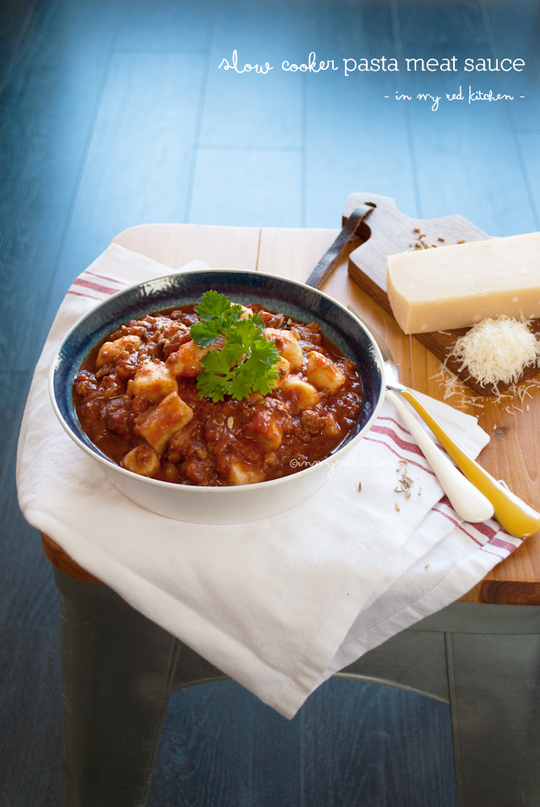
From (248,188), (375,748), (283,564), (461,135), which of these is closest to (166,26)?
(248,188)

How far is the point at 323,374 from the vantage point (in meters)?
1.08

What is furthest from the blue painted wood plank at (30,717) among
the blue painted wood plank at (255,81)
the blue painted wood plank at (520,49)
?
the blue painted wood plank at (520,49)

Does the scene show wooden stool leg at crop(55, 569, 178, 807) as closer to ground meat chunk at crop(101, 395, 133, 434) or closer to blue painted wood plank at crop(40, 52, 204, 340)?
ground meat chunk at crop(101, 395, 133, 434)

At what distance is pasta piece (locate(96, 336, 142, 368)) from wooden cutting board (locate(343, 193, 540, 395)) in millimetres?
618

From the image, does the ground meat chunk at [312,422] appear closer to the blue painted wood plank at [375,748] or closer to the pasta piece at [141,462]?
the pasta piece at [141,462]

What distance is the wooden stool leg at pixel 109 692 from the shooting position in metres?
1.19

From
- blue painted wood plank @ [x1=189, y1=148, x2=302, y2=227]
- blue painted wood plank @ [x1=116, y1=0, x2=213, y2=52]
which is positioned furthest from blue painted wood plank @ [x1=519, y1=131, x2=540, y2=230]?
blue painted wood plank @ [x1=116, y1=0, x2=213, y2=52]

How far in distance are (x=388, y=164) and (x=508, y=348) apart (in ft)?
6.76

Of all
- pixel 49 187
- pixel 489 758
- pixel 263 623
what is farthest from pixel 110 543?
pixel 49 187

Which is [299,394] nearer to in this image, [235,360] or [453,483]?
[235,360]

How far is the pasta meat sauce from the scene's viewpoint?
989 millimetres

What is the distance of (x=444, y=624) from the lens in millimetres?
1133

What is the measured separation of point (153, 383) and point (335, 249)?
719mm

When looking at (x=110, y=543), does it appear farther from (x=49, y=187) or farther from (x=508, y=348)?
(x=49, y=187)
